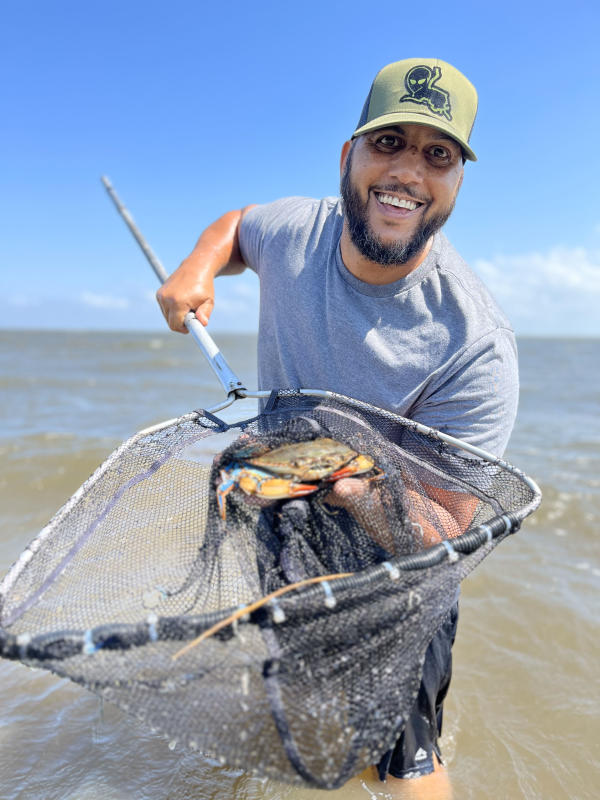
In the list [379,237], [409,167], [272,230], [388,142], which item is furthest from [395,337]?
[272,230]

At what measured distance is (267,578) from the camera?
191 cm

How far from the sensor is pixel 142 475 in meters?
2.28

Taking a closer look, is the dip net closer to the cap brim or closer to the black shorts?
the black shorts

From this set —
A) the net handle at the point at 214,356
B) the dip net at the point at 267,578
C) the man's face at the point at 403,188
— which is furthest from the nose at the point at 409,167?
the net handle at the point at 214,356

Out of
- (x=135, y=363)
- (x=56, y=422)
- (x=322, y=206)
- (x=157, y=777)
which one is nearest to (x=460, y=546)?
(x=157, y=777)

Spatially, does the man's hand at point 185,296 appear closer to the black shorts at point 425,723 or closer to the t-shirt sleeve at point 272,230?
the t-shirt sleeve at point 272,230

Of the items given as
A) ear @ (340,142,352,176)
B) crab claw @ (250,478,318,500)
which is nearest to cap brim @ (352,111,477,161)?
ear @ (340,142,352,176)

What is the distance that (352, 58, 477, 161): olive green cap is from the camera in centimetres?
236

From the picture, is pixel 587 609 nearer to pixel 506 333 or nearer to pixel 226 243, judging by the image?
pixel 506 333

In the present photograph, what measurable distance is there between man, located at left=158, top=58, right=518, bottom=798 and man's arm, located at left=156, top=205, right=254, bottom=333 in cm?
1

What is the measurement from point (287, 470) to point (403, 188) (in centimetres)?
142

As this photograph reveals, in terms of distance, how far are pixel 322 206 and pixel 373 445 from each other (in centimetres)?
162

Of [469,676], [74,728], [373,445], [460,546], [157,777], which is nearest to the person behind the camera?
[460,546]

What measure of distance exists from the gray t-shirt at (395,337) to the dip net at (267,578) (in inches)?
10.3
